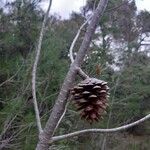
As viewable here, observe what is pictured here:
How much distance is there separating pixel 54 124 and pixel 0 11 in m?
6.17

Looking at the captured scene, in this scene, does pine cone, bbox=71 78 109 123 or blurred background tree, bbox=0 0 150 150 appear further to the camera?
blurred background tree, bbox=0 0 150 150

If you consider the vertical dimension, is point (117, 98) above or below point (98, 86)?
below

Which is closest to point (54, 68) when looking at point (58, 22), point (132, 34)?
point (58, 22)

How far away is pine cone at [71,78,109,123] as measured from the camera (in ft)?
3.30

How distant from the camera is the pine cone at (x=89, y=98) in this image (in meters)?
1.00

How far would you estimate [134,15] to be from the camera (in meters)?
15.9

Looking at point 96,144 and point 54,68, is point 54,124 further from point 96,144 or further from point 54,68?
point 96,144

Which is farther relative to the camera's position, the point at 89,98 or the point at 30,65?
the point at 30,65

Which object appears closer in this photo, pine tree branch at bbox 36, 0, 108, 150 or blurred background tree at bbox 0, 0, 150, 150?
pine tree branch at bbox 36, 0, 108, 150

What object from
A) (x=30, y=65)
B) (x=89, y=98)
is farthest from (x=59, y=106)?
(x=30, y=65)

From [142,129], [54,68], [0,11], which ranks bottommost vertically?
[142,129]

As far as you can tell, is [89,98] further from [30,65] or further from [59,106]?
[30,65]

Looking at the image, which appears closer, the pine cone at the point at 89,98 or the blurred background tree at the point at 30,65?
the pine cone at the point at 89,98

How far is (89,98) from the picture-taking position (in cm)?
101
